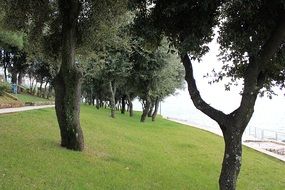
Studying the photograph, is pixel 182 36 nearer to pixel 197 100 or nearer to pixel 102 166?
pixel 197 100

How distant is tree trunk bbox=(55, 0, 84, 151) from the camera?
1614cm

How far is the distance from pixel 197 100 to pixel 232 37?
75.0 inches

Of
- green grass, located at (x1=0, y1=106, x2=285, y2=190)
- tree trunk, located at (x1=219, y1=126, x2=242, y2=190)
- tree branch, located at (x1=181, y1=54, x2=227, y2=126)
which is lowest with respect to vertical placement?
green grass, located at (x1=0, y1=106, x2=285, y2=190)

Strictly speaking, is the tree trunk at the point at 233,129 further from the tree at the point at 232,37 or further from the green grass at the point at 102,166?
the green grass at the point at 102,166

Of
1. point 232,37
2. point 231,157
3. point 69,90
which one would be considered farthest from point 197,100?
point 69,90

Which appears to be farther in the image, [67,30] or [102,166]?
[67,30]

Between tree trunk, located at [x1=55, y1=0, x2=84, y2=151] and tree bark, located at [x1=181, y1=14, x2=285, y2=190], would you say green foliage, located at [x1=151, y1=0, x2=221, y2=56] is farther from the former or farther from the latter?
tree trunk, located at [x1=55, y1=0, x2=84, y2=151]

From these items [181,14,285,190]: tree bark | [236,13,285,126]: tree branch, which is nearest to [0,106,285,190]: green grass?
[181,14,285,190]: tree bark

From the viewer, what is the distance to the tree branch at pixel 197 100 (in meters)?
11.0

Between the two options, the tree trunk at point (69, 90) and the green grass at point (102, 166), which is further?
the tree trunk at point (69, 90)

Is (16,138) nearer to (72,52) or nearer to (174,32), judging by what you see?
(72,52)

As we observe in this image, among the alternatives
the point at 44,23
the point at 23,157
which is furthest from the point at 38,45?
the point at 23,157

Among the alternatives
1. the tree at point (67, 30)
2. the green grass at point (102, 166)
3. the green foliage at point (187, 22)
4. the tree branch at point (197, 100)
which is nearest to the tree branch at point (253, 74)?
the tree branch at point (197, 100)

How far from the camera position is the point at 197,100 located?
1122cm
